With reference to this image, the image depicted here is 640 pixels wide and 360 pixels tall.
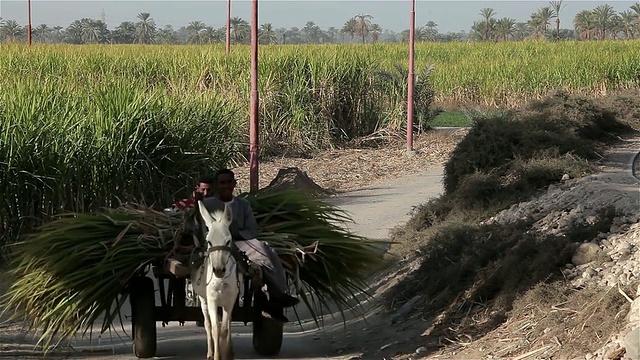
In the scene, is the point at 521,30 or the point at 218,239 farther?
the point at 521,30

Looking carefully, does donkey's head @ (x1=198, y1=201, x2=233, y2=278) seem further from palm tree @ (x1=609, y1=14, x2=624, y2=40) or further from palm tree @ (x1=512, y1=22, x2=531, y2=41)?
palm tree @ (x1=512, y1=22, x2=531, y2=41)

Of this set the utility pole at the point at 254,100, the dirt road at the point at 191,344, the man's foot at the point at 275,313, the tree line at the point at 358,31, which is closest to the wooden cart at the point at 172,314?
the man's foot at the point at 275,313

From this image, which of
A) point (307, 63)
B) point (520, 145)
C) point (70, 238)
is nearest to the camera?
point (70, 238)

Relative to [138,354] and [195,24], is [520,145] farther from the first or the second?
[195,24]

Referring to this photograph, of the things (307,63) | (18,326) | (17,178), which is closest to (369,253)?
(18,326)

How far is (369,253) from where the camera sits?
33.0 ft

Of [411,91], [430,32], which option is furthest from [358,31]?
[411,91]

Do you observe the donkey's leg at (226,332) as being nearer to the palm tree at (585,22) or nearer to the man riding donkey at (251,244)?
the man riding donkey at (251,244)

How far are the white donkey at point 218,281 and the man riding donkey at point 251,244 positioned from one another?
0.24 m

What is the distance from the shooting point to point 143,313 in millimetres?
9430

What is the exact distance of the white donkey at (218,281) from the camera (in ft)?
26.5

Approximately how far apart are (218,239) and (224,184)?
110cm

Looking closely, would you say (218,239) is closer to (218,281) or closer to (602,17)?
(218,281)

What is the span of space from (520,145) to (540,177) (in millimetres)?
1204
